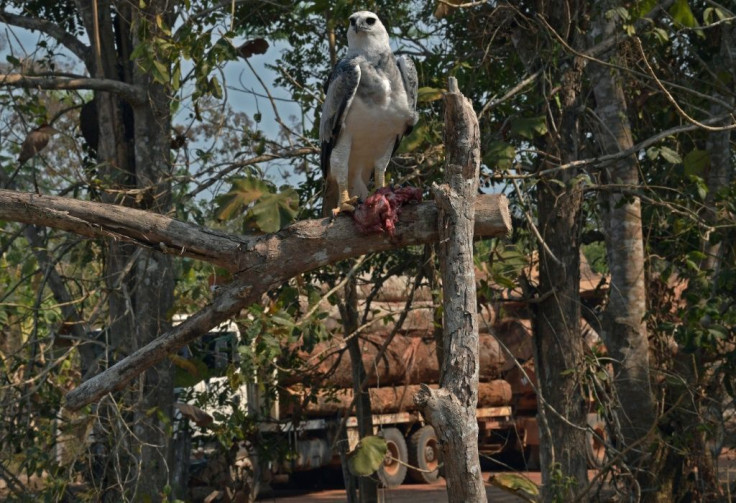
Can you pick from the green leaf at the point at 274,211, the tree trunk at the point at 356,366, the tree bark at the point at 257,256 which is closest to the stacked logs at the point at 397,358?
the tree trunk at the point at 356,366

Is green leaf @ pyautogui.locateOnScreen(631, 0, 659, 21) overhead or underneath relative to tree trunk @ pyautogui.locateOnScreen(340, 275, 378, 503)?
overhead

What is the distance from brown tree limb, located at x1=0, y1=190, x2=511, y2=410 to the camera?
3.82 metres

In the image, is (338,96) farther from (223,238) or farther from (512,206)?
(512,206)

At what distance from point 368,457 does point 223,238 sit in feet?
8.00

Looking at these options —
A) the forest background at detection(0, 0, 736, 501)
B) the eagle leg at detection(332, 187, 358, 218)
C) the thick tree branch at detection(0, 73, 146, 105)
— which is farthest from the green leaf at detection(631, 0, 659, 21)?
the thick tree branch at detection(0, 73, 146, 105)

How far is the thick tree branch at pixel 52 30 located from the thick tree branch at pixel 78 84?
81cm

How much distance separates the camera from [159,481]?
23.7 ft

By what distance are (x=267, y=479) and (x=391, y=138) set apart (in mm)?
6645

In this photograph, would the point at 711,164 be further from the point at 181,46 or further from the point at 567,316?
the point at 181,46

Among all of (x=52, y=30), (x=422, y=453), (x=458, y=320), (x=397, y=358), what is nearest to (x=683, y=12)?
(x=458, y=320)

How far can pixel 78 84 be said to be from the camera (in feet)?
23.3

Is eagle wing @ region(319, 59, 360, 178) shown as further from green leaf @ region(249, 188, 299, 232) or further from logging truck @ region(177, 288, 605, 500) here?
logging truck @ region(177, 288, 605, 500)

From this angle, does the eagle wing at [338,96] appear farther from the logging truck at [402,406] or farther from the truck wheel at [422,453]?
the truck wheel at [422,453]

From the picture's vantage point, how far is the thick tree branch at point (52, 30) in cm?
789
